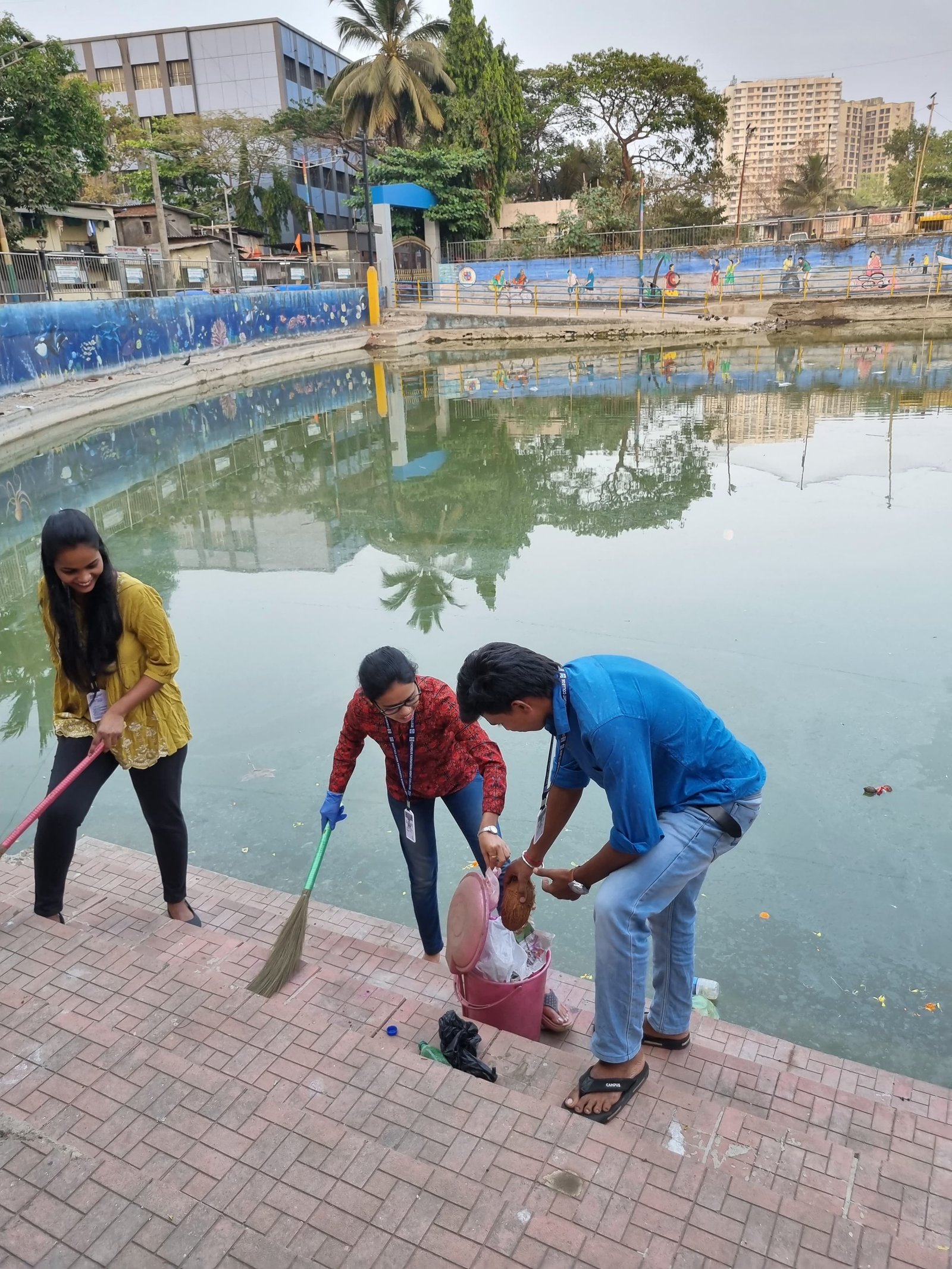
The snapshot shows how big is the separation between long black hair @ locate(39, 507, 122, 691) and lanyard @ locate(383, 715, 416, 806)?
953 mm

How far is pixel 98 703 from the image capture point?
2.98m

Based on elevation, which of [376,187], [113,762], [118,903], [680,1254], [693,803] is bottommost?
[118,903]

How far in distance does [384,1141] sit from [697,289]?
3560 centimetres

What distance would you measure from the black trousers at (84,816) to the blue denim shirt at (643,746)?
157 cm

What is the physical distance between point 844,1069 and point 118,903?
255cm

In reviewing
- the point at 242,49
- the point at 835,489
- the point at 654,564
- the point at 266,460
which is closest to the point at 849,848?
the point at 654,564

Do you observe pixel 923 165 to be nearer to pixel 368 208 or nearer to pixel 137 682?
pixel 368 208

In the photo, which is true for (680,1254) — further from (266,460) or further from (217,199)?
(217,199)

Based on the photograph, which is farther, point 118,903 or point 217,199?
point 217,199

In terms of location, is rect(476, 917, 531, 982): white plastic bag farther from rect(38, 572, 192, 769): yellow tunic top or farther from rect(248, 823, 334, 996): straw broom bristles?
rect(38, 572, 192, 769): yellow tunic top

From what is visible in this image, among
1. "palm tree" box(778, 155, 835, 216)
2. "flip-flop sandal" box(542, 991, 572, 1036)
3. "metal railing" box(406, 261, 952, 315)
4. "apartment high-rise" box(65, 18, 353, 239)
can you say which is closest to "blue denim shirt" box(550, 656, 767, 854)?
"flip-flop sandal" box(542, 991, 572, 1036)

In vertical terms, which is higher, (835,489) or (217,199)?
(217,199)

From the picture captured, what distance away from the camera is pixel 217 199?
44.2m

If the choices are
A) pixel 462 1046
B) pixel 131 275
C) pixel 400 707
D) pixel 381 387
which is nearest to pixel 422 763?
pixel 400 707
